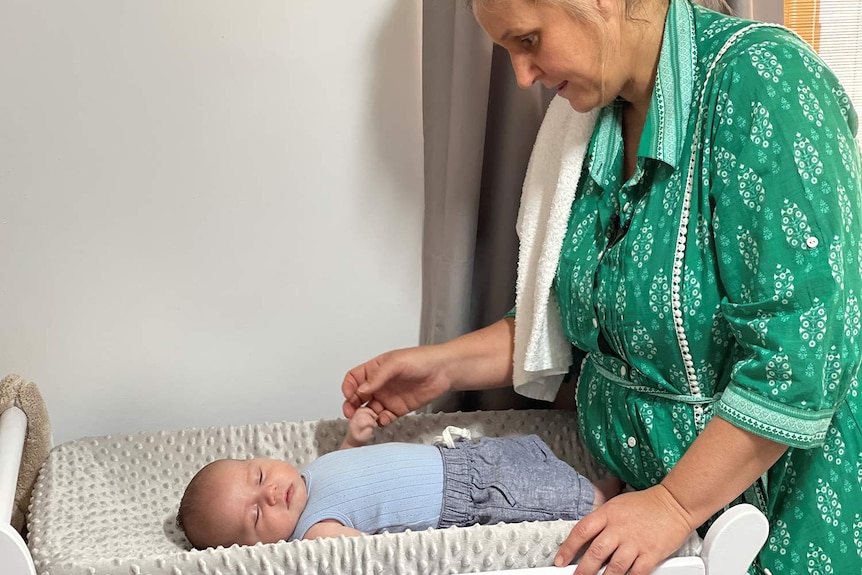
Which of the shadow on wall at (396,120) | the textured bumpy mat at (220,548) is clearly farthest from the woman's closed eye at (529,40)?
the textured bumpy mat at (220,548)

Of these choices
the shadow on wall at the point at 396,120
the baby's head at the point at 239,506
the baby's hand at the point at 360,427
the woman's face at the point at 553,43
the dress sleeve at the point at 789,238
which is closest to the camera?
the dress sleeve at the point at 789,238

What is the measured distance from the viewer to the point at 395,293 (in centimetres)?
171

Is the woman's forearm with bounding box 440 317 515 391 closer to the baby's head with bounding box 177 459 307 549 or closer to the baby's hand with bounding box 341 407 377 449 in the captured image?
the baby's hand with bounding box 341 407 377 449

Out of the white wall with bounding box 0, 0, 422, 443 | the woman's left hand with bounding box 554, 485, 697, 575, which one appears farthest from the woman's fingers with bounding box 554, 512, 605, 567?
the white wall with bounding box 0, 0, 422, 443

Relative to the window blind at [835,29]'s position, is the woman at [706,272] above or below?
below

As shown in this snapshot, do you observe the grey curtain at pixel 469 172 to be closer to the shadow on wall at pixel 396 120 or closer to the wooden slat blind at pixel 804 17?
the shadow on wall at pixel 396 120

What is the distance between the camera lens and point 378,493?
4.19 feet

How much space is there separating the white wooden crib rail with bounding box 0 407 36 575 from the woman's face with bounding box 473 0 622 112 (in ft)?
2.63

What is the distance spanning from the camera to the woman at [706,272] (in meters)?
0.99

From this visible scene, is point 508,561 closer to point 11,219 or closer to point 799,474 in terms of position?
point 799,474

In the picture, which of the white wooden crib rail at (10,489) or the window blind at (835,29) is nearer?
the white wooden crib rail at (10,489)

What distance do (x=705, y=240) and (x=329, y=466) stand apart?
24.9 inches

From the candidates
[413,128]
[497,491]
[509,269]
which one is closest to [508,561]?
[497,491]

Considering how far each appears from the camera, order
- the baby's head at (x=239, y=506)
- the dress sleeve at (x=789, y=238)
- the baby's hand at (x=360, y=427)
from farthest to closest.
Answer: the baby's hand at (x=360, y=427) < the baby's head at (x=239, y=506) < the dress sleeve at (x=789, y=238)
